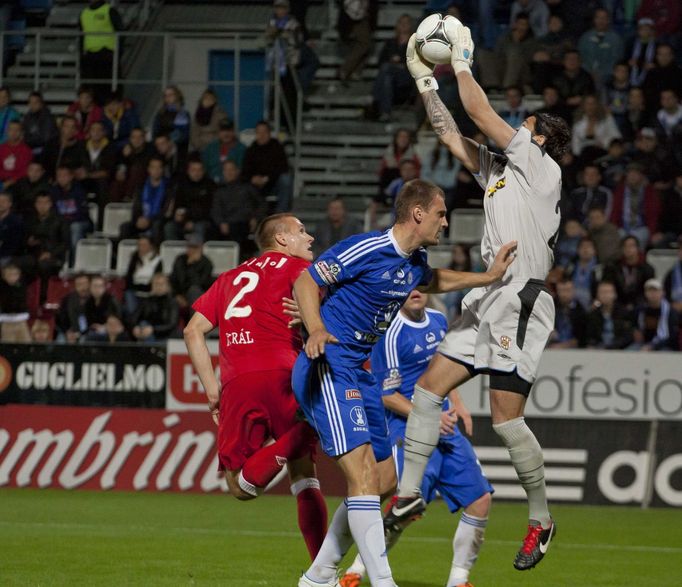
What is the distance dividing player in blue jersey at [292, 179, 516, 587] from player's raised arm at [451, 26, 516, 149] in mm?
638

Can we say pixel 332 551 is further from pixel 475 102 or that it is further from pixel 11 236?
pixel 11 236

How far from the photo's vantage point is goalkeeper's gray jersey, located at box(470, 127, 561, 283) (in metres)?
8.05

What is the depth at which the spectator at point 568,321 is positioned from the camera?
1594 centimetres

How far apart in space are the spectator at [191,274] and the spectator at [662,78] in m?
6.11

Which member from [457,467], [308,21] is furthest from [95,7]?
[457,467]

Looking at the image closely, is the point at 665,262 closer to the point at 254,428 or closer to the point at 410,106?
the point at 410,106

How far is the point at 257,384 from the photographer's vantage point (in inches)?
324

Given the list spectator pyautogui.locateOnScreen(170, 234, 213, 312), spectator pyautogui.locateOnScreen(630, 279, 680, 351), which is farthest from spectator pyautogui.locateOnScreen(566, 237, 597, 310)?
spectator pyautogui.locateOnScreen(170, 234, 213, 312)

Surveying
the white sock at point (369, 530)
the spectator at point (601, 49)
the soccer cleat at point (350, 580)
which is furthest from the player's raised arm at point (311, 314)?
the spectator at point (601, 49)

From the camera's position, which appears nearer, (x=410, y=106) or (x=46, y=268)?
(x=46, y=268)

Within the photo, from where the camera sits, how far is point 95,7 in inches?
904

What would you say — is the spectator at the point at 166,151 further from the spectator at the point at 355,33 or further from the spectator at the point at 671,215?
the spectator at the point at 671,215

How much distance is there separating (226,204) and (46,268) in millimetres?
2567

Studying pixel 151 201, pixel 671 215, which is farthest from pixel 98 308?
→ pixel 671 215
